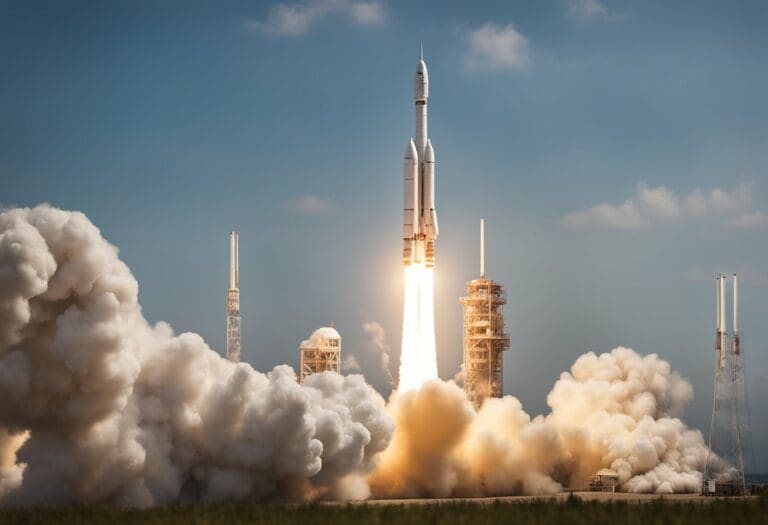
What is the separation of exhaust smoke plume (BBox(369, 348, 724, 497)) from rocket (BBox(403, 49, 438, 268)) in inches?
224

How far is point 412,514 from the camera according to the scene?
45.2 meters

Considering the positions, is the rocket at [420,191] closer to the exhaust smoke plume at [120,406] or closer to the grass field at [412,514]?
the exhaust smoke plume at [120,406]

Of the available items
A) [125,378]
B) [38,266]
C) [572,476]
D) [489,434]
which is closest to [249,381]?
[125,378]

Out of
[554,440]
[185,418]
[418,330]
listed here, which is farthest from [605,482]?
[185,418]

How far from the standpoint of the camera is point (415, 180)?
201ft

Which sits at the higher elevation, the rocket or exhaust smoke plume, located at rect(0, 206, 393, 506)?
the rocket

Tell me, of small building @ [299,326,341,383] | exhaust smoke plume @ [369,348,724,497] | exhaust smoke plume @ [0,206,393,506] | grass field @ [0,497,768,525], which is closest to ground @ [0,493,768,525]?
grass field @ [0,497,768,525]

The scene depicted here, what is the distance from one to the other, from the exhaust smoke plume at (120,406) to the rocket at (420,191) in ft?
29.5

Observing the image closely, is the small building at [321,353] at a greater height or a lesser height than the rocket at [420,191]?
lesser

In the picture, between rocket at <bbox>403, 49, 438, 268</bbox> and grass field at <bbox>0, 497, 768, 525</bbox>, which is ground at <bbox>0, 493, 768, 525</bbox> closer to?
grass field at <bbox>0, 497, 768, 525</bbox>

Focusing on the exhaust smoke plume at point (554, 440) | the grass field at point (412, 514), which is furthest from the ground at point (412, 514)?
the exhaust smoke plume at point (554, 440)

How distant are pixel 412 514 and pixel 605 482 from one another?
19.6m

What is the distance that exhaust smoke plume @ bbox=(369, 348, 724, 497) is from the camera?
192ft

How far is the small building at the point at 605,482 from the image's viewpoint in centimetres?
6269
